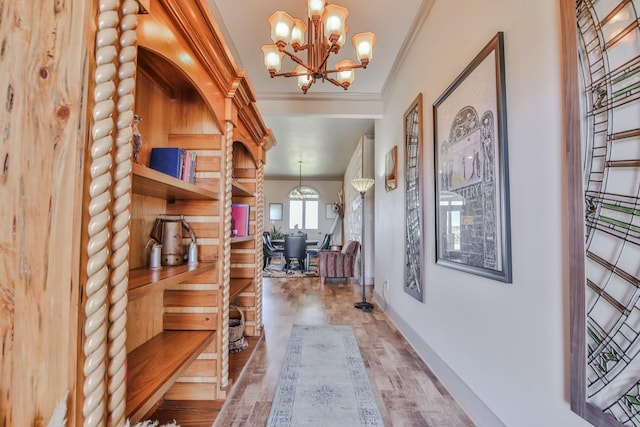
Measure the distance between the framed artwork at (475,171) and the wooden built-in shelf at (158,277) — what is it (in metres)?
1.45

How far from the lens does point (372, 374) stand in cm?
214

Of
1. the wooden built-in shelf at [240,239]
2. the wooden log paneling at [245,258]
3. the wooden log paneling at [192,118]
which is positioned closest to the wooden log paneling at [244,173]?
the wooden built-in shelf at [240,239]

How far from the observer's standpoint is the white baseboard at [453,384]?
1.52 metres

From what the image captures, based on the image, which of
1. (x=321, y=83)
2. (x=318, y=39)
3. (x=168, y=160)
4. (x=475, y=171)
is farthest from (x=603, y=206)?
(x=321, y=83)

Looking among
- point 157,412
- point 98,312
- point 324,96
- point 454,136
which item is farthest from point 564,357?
point 324,96

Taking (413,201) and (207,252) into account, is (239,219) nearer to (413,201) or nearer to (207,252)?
(207,252)

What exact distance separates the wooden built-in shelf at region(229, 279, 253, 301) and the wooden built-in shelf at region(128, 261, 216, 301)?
2.17 ft

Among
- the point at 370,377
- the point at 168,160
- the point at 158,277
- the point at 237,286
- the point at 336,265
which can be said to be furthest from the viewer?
the point at 336,265

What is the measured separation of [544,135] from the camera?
1.15m

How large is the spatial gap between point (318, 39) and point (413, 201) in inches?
62.1

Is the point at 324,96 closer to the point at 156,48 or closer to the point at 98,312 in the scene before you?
the point at 156,48

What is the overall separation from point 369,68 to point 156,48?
9.32ft

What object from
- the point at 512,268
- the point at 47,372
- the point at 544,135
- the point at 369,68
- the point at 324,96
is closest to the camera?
the point at 47,372

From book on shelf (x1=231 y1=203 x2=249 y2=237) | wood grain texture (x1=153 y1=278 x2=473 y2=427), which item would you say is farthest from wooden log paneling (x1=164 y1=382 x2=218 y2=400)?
book on shelf (x1=231 y1=203 x2=249 y2=237)
